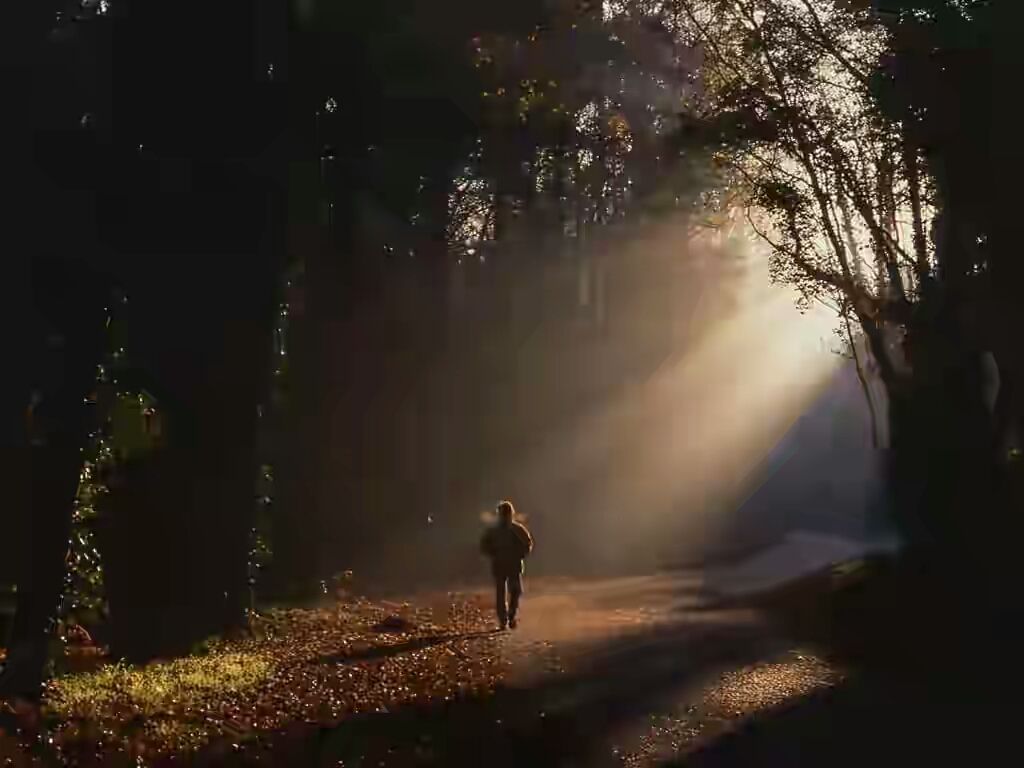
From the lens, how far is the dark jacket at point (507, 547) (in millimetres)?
14484

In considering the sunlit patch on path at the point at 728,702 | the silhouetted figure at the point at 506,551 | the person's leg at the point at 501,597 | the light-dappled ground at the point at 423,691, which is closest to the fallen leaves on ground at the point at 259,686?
the light-dappled ground at the point at 423,691

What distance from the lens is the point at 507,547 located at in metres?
14.5

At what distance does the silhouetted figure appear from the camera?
14.5 meters

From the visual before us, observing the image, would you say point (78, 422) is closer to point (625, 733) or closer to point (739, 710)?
point (625, 733)

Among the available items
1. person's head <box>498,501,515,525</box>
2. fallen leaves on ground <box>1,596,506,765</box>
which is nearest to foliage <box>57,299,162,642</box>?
fallen leaves on ground <box>1,596,506,765</box>

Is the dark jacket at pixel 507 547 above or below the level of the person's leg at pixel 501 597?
above

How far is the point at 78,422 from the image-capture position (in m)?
8.84

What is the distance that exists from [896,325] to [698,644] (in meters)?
9.33

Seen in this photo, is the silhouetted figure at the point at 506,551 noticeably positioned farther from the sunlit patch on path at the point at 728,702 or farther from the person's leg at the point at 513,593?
the sunlit patch on path at the point at 728,702

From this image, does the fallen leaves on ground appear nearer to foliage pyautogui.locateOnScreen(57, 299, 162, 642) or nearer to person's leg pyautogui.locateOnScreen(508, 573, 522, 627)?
person's leg pyautogui.locateOnScreen(508, 573, 522, 627)

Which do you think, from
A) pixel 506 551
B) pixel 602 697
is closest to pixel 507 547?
Result: pixel 506 551

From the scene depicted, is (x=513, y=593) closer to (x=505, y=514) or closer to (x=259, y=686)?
(x=505, y=514)

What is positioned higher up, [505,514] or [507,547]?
[505,514]

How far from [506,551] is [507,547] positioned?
0.05 m
